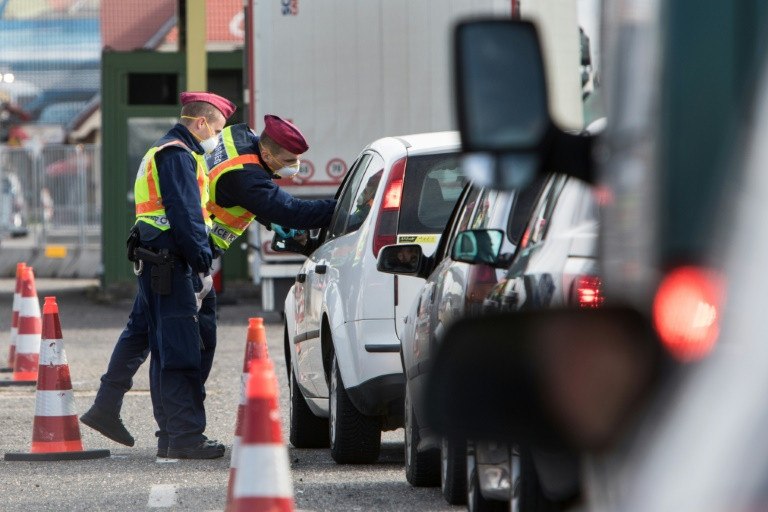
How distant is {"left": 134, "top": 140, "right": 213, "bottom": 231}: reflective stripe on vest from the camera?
27.9 ft

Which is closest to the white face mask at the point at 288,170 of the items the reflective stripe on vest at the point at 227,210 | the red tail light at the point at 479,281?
the reflective stripe on vest at the point at 227,210

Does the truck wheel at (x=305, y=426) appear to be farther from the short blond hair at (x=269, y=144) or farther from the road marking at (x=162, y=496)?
the road marking at (x=162, y=496)

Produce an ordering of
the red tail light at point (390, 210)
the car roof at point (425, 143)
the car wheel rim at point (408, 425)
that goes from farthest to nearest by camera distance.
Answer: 1. the car roof at point (425, 143)
2. the red tail light at point (390, 210)
3. the car wheel rim at point (408, 425)

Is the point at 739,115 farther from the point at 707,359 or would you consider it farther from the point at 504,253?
the point at 504,253

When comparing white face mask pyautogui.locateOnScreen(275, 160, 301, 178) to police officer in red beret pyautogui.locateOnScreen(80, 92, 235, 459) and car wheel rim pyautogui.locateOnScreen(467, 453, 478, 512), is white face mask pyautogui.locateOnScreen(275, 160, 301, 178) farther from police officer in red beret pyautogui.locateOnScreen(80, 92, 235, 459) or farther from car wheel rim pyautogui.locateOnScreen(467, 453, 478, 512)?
car wheel rim pyautogui.locateOnScreen(467, 453, 478, 512)

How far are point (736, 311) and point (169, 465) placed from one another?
632 cm

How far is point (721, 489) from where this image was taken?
80.9 inches

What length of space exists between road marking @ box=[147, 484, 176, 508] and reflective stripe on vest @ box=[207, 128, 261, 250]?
193 centimetres

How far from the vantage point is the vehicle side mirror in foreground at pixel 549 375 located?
2.25 metres

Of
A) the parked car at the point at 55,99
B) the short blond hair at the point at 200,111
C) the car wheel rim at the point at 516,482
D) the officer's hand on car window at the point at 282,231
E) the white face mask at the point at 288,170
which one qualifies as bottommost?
the car wheel rim at the point at 516,482

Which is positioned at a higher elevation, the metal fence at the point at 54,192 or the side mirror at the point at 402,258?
the side mirror at the point at 402,258

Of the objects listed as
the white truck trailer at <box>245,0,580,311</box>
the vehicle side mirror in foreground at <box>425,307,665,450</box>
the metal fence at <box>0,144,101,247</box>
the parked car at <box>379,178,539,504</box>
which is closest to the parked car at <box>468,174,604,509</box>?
the parked car at <box>379,178,539,504</box>

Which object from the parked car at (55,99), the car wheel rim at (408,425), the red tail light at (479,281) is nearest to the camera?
the red tail light at (479,281)

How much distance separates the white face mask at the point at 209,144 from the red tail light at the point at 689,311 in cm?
672
